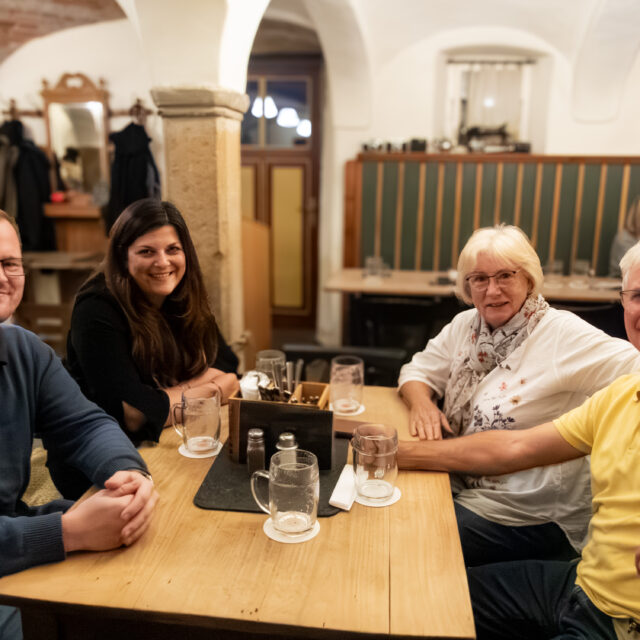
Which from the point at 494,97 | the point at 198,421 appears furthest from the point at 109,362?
the point at 494,97

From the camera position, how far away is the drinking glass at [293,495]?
1187 millimetres

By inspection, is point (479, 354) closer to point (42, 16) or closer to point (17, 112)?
point (42, 16)

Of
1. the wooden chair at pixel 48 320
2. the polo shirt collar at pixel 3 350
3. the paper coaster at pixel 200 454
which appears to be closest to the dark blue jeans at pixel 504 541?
the paper coaster at pixel 200 454

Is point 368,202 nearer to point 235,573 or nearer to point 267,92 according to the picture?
point 267,92

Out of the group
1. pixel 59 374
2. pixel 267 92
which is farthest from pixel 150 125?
pixel 59 374

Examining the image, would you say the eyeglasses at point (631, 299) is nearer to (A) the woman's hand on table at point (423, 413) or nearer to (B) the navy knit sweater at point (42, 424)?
(A) the woman's hand on table at point (423, 413)

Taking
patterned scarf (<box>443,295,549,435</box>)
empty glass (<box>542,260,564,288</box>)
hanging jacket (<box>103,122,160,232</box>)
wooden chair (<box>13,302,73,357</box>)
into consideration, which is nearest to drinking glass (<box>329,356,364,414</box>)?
patterned scarf (<box>443,295,549,435</box>)

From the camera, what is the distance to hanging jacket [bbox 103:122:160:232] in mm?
5492

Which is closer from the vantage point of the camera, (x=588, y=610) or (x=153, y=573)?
(x=153, y=573)

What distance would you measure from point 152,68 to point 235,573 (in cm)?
250

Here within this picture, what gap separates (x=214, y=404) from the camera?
1554 millimetres

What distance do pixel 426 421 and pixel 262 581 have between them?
0.81m

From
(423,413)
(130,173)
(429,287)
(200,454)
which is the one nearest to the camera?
(200,454)

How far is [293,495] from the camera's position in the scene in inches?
47.2
